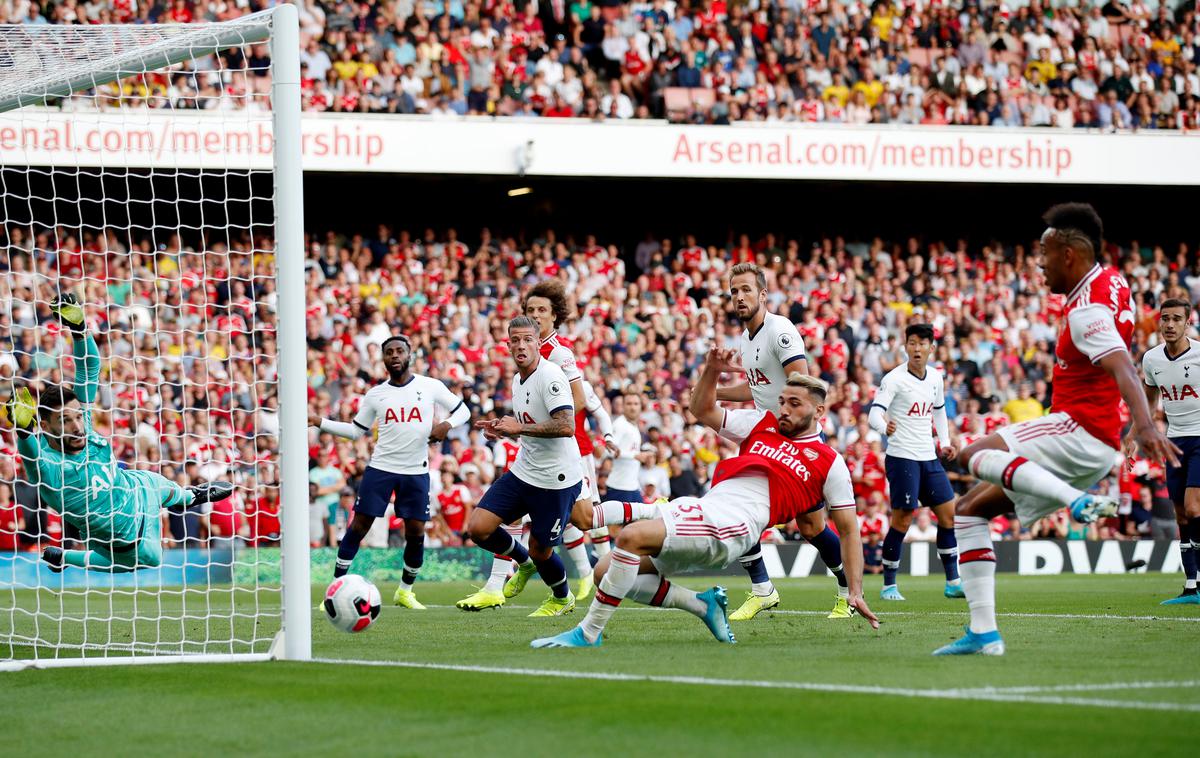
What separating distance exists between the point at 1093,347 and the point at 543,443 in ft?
17.2

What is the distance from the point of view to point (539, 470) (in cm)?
1146

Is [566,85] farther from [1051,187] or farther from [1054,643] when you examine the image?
[1054,643]

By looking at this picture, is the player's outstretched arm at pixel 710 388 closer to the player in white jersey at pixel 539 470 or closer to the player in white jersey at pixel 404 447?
the player in white jersey at pixel 539 470

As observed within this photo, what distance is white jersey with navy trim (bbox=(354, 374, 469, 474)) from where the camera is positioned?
14.0 meters

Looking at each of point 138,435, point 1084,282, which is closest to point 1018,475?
A: point 1084,282

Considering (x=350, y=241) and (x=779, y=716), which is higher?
(x=350, y=241)

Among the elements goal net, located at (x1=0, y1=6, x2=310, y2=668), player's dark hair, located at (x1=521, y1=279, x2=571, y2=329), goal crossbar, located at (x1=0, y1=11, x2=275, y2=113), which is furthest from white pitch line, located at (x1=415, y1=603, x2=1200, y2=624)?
goal crossbar, located at (x1=0, y1=11, x2=275, y2=113)

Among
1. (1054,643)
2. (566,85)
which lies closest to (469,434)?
(566,85)

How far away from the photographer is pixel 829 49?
28781 mm

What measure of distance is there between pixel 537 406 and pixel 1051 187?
2204 centimetres

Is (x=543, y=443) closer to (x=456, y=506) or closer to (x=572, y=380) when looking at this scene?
(x=572, y=380)

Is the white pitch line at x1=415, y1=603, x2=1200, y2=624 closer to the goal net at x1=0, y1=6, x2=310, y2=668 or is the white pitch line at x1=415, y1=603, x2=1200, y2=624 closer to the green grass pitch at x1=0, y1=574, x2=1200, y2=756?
the green grass pitch at x1=0, y1=574, x2=1200, y2=756

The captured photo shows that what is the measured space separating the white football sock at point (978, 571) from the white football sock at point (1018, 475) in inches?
16.0

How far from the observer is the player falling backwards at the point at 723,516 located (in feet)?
27.1
